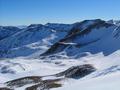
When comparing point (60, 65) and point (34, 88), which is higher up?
point (60, 65)

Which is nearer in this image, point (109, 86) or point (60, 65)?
point (109, 86)

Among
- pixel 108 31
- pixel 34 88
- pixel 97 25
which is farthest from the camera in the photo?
pixel 97 25

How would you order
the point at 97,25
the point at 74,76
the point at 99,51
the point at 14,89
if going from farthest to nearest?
the point at 97,25 < the point at 99,51 < the point at 74,76 < the point at 14,89

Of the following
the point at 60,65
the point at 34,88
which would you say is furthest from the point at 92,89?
the point at 60,65

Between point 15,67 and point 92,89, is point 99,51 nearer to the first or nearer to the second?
point 15,67

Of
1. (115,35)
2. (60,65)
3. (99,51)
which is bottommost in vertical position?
(60,65)

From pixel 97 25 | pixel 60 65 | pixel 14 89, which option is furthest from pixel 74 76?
pixel 97 25

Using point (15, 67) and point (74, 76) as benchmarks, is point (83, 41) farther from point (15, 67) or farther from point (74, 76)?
point (74, 76)

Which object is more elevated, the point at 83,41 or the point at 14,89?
the point at 83,41

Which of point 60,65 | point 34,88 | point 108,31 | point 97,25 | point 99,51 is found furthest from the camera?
point 97,25
